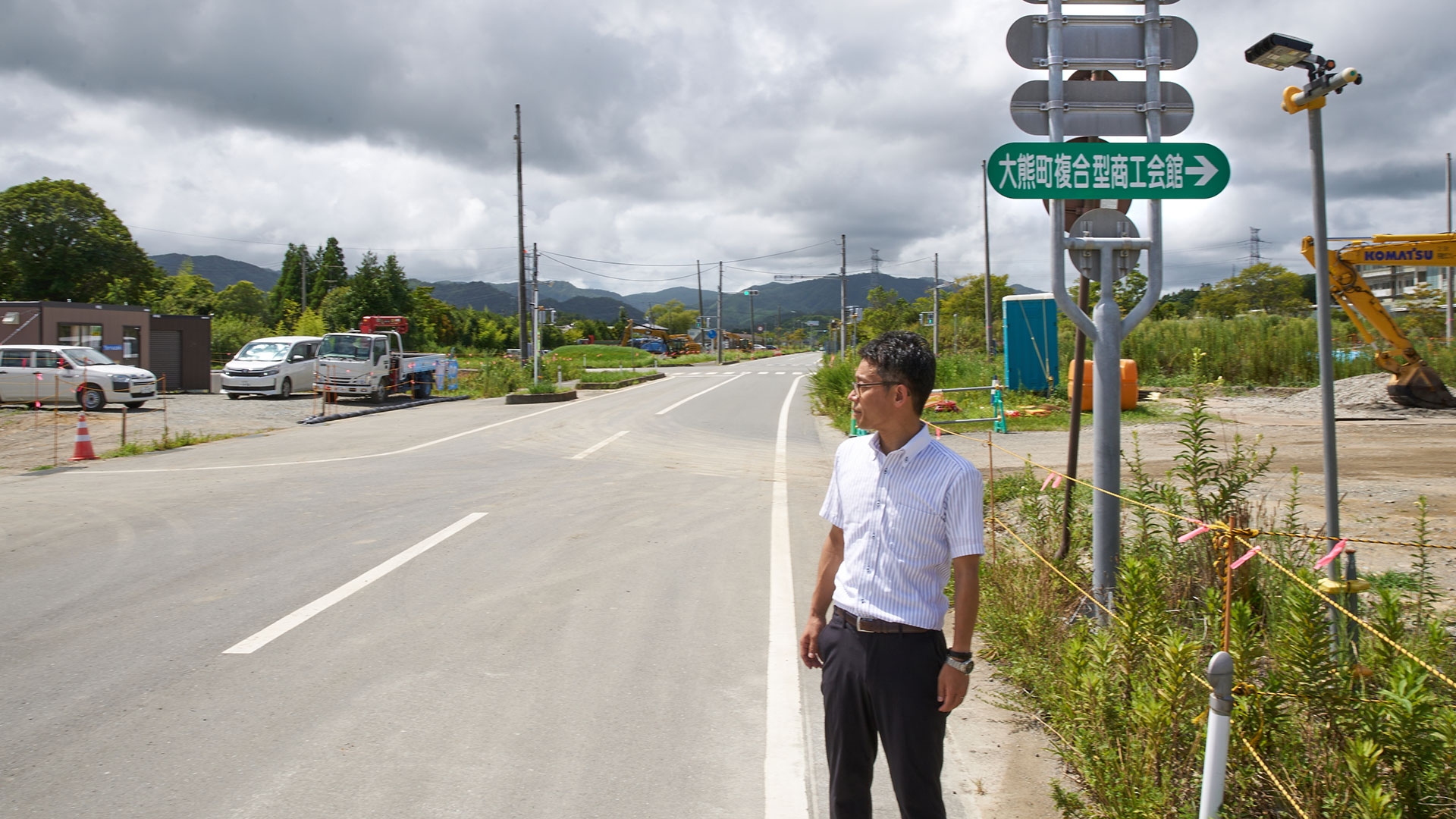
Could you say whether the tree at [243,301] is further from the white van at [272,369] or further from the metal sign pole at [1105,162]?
the metal sign pole at [1105,162]

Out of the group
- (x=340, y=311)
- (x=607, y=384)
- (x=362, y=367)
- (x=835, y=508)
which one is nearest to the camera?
(x=835, y=508)

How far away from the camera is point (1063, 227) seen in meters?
4.74

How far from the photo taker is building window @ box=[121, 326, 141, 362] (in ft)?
94.5

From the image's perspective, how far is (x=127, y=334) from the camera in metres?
29.1

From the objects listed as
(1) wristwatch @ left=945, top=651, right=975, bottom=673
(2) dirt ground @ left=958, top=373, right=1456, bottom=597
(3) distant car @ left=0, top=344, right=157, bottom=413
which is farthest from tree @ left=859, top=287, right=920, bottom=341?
(1) wristwatch @ left=945, top=651, right=975, bottom=673

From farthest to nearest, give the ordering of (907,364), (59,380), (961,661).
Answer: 1. (59,380)
2. (907,364)
3. (961,661)

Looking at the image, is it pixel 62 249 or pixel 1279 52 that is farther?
pixel 62 249

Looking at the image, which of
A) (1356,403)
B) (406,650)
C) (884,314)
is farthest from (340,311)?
(406,650)

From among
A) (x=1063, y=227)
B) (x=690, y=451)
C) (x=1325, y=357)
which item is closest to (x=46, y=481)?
(x=690, y=451)

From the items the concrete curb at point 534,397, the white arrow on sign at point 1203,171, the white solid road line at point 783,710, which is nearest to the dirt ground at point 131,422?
the concrete curb at point 534,397

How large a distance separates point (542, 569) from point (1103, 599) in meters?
3.98

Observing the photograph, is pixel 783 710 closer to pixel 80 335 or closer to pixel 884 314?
pixel 80 335

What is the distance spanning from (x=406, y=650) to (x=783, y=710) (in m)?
2.16

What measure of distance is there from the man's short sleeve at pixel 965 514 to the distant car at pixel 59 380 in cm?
2566
